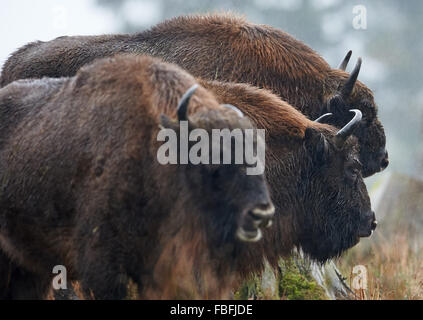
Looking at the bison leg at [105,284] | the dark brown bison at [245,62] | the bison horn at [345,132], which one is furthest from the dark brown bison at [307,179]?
the bison leg at [105,284]

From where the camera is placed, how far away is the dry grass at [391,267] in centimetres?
741

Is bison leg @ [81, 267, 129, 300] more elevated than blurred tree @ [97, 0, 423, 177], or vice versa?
blurred tree @ [97, 0, 423, 177]

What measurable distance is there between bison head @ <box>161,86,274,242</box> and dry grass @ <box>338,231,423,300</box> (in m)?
2.39

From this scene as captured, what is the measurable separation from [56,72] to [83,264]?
3144 millimetres

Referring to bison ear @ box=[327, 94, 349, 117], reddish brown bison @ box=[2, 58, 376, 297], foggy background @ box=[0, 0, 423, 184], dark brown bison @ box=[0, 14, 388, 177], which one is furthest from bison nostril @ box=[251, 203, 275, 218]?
foggy background @ box=[0, 0, 423, 184]

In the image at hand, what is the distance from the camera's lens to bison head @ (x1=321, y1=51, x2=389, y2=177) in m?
7.34

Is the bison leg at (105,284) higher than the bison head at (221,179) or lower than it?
lower

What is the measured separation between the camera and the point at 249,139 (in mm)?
4801

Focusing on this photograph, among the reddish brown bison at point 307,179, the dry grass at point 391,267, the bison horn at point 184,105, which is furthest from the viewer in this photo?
the dry grass at point 391,267

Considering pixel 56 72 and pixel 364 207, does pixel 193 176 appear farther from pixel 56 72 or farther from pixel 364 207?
pixel 56 72

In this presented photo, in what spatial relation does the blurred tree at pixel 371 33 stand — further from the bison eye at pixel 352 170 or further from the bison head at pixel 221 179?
the bison head at pixel 221 179

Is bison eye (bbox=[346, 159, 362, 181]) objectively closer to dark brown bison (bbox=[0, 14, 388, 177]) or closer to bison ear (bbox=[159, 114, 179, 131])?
dark brown bison (bbox=[0, 14, 388, 177])

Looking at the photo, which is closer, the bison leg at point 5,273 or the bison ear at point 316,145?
the bison leg at point 5,273
